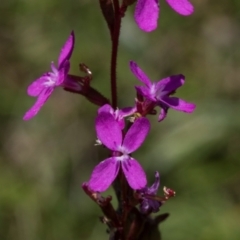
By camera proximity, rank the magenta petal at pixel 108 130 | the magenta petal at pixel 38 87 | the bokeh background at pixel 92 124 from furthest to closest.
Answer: the bokeh background at pixel 92 124
the magenta petal at pixel 38 87
the magenta petal at pixel 108 130

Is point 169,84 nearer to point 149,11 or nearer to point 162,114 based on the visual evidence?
point 162,114

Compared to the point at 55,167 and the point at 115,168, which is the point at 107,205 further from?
the point at 55,167

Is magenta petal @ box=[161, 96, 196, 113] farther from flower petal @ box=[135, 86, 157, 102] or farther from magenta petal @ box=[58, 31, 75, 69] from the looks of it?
magenta petal @ box=[58, 31, 75, 69]

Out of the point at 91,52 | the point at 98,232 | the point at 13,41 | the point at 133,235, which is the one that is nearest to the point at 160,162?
the point at 98,232

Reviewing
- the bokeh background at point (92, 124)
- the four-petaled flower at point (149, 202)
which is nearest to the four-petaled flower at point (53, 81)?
the four-petaled flower at point (149, 202)

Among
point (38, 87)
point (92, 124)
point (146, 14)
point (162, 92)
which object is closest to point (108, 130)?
point (162, 92)

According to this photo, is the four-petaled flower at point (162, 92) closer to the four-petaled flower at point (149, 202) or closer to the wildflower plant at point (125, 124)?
the wildflower plant at point (125, 124)
